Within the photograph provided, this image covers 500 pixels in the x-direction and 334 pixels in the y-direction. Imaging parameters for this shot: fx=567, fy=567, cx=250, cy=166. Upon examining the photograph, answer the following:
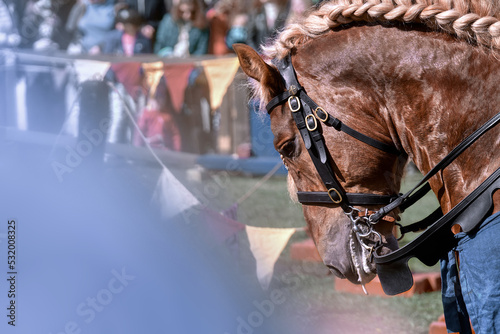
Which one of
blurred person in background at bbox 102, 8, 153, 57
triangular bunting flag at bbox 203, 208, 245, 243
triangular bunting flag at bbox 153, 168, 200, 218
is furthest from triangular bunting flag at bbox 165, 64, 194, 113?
triangular bunting flag at bbox 203, 208, 245, 243

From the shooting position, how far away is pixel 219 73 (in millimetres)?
6145

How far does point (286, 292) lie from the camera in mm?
4227

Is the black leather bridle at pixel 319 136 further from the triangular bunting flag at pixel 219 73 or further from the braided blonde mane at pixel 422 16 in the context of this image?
the triangular bunting flag at pixel 219 73

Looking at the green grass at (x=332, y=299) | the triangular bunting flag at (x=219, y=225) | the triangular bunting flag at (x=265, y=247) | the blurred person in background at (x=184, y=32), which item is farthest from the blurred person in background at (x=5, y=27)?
the triangular bunting flag at (x=265, y=247)

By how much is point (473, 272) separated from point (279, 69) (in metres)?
0.88

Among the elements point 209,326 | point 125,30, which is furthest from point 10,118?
point 125,30

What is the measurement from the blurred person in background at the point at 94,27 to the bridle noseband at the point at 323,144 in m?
6.94

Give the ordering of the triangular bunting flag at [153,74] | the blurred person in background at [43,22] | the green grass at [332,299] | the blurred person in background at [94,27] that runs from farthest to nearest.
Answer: the blurred person in background at [94,27] → the blurred person in background at [43,22] → the triangular bunting flag at [153,74] → the green grass at [332,299]

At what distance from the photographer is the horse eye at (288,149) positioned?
6.32 ft

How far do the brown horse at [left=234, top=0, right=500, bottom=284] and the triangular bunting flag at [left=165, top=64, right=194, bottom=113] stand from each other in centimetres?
432

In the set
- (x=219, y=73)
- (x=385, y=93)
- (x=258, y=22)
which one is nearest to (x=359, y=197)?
(x=385, y=93)

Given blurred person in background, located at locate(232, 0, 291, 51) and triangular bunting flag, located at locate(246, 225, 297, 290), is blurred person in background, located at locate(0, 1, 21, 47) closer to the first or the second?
blurred person in background, located at locate(232, 0, 291, 51)

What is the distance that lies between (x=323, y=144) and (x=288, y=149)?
5.9 inches

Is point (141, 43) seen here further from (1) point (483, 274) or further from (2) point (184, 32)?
(1) point (483, 274)
